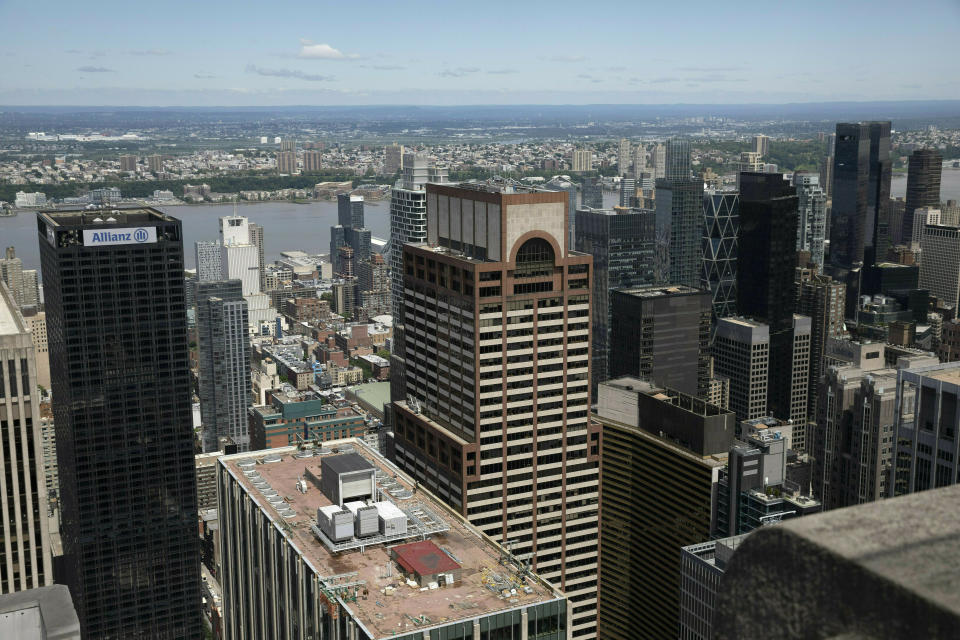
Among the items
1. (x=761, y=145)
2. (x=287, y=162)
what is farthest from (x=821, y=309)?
(x=287, y=162)

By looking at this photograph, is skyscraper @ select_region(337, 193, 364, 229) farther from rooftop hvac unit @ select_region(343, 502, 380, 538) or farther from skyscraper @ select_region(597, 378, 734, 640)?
rooftop hvac unit @ select_region(343, 502, 380, 538)

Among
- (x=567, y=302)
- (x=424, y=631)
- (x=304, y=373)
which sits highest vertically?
(x=567, y=302)

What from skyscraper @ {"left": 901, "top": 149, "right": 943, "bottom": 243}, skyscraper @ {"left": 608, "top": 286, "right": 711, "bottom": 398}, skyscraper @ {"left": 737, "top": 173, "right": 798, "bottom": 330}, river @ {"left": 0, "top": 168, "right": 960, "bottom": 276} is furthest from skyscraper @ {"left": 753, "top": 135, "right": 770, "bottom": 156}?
skyscraper @ {"left": 608, "top": 286, "right": 711, "bottom": 398}

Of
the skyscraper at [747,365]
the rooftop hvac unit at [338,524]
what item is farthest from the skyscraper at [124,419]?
the skyscraper at [747,365]

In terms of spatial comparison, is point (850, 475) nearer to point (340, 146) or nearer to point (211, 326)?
point (211, 326)

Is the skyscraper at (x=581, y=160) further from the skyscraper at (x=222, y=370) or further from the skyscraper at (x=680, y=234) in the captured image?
the skyscraper at (x=222, y=370)

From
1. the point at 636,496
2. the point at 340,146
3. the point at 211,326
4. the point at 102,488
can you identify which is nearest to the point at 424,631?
the point at 636,496

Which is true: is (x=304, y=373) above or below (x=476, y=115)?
below

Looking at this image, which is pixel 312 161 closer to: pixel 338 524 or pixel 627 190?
pixel 627 190
